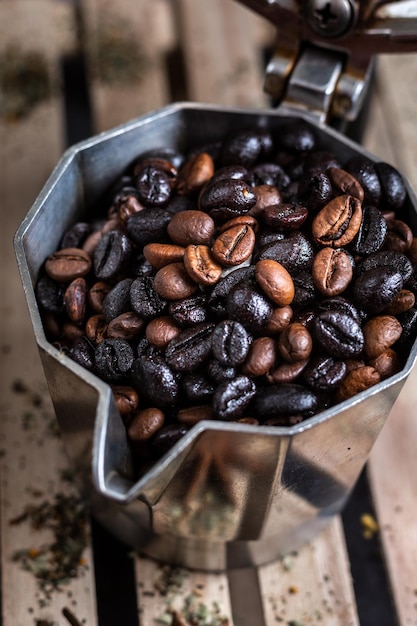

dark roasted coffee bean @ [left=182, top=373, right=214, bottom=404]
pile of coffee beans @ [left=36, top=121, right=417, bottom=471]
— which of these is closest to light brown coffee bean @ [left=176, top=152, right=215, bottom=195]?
pile of coffee beans @ [left=36, top=121, right=417, bottom=471]

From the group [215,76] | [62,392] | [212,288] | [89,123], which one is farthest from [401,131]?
[62,392]

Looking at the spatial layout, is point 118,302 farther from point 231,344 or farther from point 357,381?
point 357,381

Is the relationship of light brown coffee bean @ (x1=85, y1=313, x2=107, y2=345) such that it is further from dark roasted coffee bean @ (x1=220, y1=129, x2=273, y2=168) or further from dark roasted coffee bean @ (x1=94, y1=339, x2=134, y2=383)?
dark roasted coffee bean @ (x1=220, y1=129, x2=273, y2=168)

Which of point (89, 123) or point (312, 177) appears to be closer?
point (312, 177)

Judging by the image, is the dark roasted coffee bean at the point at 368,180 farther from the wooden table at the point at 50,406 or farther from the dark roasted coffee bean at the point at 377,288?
the wooden table at the point at 50,406

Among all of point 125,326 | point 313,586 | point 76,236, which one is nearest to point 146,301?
point 125,326

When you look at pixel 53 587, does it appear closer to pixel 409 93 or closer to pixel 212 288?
pixel 212 288

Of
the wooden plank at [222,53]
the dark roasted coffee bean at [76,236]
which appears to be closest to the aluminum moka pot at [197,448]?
the dark roasted coffee bean at [76,236]
